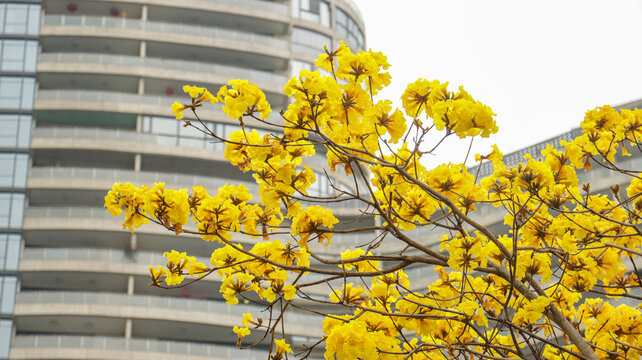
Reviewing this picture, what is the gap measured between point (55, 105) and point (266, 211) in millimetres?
41728

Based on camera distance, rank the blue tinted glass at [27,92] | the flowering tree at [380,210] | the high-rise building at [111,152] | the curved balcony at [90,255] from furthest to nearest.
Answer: the blue tinted glass at [27,92] < the curved balcony at [90,255] < the high-rise building at [111,152] < the flowering tree at [380,210]

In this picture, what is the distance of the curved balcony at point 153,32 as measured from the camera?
44.8 m

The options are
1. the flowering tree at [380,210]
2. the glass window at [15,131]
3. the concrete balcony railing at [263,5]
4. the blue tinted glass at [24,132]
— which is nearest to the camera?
the flowering tree at [380,210]

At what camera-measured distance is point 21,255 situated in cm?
4116

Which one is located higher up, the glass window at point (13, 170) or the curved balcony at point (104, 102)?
the curved balcony at point (104, 102)

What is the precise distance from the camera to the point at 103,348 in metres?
38.6

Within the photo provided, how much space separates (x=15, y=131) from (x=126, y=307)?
13155 millimetres

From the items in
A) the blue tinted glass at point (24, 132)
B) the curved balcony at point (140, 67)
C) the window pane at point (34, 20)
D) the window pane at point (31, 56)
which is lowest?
the blue tinted glass at point (24, 132)

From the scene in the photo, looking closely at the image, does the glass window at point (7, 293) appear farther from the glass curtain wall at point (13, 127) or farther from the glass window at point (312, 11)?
the glass window at point (312, 11)

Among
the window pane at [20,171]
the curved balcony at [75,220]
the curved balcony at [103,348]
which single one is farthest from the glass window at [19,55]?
the curved balcony at [103,348]

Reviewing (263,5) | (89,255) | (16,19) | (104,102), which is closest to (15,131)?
(104,102)

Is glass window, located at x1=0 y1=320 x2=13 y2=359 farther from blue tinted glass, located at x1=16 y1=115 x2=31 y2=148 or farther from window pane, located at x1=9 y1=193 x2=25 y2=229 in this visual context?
blue tinted glass, located at x1=16 y1=115 x2=31 y2=148

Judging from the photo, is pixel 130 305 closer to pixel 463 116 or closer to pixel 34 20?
pixel 34 20

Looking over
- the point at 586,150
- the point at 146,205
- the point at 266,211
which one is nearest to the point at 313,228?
the point at 266,211
